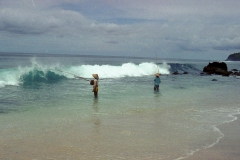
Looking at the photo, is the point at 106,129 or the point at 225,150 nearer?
the point at 225,150

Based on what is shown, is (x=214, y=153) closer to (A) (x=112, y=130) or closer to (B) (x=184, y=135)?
(B) (x=184, y=135)

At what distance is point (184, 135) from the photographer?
791 centimetres

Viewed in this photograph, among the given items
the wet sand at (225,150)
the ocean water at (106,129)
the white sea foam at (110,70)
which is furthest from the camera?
the white sea foam at (110,70)

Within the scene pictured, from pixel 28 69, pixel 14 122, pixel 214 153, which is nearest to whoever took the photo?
pixel 214 153

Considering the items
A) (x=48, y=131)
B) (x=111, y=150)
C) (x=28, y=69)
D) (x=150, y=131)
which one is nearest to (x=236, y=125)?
(x=150, y=131)

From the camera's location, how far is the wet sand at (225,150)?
20.0ft

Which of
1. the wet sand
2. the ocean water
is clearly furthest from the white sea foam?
the wet sand

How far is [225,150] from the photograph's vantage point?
21.7 feet

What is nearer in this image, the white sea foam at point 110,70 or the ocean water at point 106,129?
the ocean water at point 106,129

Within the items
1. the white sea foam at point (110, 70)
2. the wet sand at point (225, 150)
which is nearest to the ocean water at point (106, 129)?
the wet sand at point (225, 150)

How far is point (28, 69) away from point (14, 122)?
60.1 ft

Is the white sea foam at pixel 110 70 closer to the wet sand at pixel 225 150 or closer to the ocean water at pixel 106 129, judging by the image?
the ocean water at pixel 106 129

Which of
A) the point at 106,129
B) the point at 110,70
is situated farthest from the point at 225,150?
the point at 110,70

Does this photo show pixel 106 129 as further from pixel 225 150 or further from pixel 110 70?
pixel 110 70
